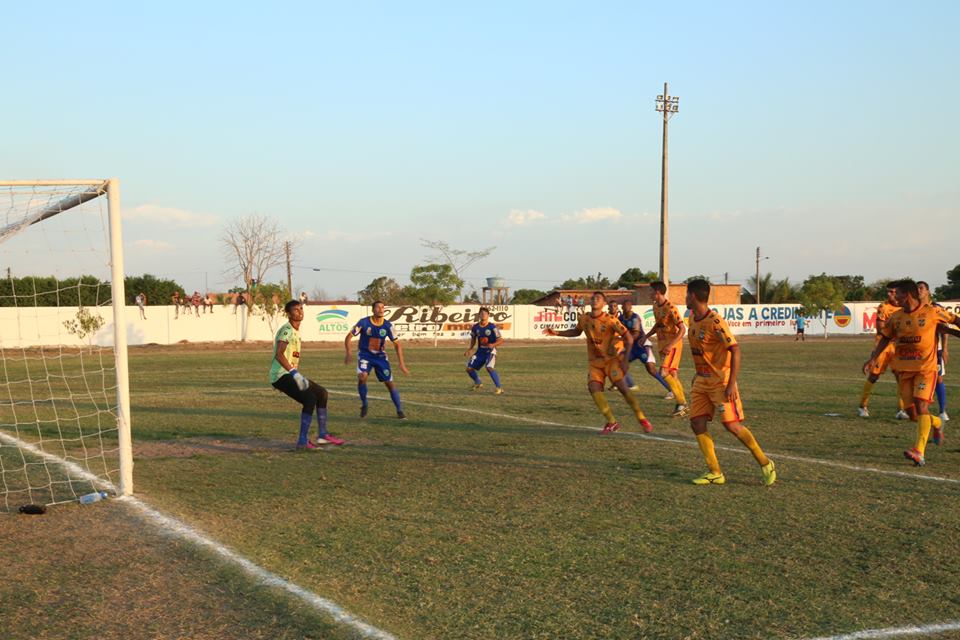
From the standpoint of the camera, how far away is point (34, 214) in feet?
31.4

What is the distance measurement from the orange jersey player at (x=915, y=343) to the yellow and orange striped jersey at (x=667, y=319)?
4.59 metres

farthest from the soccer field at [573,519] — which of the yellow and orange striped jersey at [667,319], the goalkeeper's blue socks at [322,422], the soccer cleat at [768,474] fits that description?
the yellow and orange striped jersey at [667,319]

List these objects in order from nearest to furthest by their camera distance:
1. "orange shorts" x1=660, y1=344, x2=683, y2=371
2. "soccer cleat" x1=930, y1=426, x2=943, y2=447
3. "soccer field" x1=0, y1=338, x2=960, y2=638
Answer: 1. "soccer field" x1=0, y1=338, x2=960, y2=638
2. "soccer cleat" x1=930, y1=426, x2=943, y2=447
3. "orange shorts" x1=660, y1=344, x2=683, y2=371

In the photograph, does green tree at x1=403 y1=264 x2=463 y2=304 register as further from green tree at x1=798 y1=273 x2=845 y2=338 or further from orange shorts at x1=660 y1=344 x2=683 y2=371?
orange shorts at x1=660 y1=344 x2=683 y2=371

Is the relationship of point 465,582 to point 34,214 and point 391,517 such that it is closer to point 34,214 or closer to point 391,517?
point 391,517

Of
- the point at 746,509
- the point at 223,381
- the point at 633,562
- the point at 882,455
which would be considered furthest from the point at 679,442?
the point at 223,381

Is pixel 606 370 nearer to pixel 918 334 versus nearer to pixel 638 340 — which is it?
pixel 918 334

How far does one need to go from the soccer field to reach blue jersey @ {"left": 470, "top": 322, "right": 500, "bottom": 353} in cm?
422

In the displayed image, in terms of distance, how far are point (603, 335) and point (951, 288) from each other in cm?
8729

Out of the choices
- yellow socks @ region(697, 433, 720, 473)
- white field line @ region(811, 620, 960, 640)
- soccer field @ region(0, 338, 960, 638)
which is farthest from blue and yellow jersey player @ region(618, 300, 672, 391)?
white field line @ region(811, 620, 960, 640)

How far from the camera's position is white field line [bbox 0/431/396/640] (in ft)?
15.2

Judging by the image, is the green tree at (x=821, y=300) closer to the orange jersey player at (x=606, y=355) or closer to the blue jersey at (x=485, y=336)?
the blue jersey at (x=485, y=336)

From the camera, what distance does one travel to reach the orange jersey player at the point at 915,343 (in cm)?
974

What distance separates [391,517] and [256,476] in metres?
2.53
